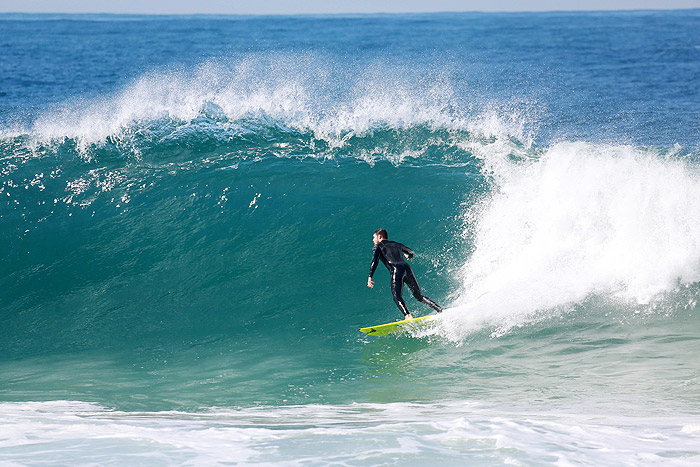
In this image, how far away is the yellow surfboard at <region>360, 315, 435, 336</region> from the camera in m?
7.66

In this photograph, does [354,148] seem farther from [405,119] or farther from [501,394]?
[501,394]

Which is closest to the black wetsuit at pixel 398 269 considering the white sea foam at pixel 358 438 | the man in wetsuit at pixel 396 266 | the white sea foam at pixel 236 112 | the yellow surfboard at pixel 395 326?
the man in wetsuit at pixel 396 266

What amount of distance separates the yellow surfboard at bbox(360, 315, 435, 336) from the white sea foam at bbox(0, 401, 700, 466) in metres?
1.80

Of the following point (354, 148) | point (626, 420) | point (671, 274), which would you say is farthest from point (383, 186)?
point (626, 420)

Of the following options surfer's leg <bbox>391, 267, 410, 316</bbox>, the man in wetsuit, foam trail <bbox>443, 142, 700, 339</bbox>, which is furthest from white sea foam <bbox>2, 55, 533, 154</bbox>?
surfer's leg <bbox>391, 267, 410, 316</bbox>

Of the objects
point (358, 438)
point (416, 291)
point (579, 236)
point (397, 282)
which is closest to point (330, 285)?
point (397, 282)

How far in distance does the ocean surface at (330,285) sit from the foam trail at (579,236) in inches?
1.2

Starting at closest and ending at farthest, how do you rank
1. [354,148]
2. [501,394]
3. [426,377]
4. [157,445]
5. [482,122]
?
[157,445] < [501,394] < [426,377] < [354,148] < [482,122]

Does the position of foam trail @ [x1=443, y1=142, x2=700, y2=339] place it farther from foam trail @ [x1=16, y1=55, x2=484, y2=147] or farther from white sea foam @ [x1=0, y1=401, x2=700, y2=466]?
foam trail @ [x1=16, y1=55, x2=484, y2=147]

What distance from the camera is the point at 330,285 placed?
9078 millimetres

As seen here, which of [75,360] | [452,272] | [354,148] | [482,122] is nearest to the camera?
[75,360]

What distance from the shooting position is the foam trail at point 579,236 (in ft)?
27.0

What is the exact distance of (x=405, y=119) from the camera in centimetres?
1326

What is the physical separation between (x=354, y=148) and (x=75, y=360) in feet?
20.6
